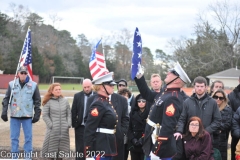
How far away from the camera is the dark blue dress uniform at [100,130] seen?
16.7ft

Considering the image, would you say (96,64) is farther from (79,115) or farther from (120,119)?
(120,119)

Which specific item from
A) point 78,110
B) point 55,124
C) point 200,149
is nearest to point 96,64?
point 78,110

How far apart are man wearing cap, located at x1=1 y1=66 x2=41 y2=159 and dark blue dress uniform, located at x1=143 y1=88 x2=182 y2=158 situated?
3627mm

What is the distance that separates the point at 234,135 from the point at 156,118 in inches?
109

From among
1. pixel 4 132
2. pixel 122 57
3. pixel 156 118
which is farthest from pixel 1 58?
pixel 156 118

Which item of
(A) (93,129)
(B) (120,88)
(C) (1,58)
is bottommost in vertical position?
(A) (93,129)

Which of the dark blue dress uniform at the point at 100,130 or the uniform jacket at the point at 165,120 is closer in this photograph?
the uniform jacket at the point at 165,120

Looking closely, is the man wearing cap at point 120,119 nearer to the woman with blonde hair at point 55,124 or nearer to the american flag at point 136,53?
the american flag at point 136,53

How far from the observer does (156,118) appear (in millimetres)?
5207

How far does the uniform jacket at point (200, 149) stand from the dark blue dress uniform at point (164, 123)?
1.34 m

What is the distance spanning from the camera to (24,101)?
26.7 ft

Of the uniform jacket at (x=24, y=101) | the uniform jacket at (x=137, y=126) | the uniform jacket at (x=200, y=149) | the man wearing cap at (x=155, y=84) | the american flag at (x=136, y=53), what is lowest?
the uniform jacket at (x=200, y=149)

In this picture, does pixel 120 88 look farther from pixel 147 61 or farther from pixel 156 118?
pixel 147 61

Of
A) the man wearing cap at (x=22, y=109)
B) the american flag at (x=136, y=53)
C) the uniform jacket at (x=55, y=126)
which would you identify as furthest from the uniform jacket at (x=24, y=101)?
the american flag at (x=136, y=53)
